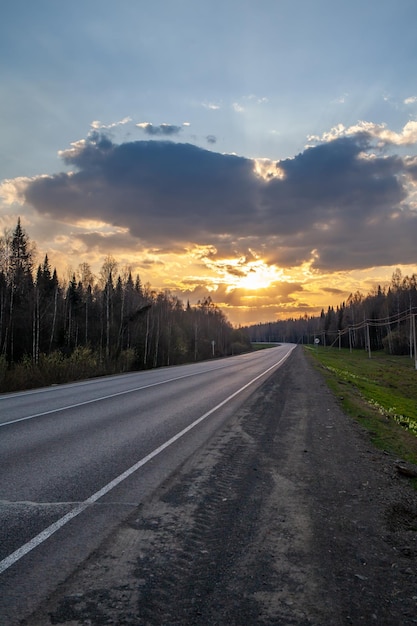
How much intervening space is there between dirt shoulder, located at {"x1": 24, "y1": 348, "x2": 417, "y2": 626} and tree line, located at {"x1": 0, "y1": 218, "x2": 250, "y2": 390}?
55.0ft

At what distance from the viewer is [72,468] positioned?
21.6 feet

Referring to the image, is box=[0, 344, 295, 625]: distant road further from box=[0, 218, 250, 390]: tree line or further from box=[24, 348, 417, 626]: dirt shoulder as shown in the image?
box=[0, 218, 250, 390]: tree line

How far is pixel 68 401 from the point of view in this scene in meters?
13.9

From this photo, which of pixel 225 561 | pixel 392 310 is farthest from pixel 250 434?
pixel 392 310

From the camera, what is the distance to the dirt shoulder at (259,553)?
3.16m

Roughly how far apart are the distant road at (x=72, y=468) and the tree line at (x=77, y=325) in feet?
33.4

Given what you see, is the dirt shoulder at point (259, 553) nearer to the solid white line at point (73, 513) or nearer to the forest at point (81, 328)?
the solid white line at point (73, 513)

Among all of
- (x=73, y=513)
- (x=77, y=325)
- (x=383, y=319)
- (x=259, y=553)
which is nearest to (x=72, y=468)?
(x=73, y=513)

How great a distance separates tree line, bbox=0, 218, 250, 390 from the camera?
1168 inches

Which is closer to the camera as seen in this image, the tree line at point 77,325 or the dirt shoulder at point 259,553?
the dirt shoulder at point 259,553

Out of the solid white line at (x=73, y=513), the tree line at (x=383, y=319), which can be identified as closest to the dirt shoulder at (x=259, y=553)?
the solid white line at (x=73, y=513)

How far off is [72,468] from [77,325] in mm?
47882

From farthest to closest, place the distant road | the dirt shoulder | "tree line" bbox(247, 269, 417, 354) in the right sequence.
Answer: "tree line" bbox(247, 269, 417, 354) < the distant road < the dirt shoulder

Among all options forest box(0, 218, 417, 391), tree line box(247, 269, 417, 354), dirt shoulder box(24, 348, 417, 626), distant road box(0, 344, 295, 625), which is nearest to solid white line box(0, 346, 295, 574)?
distant road box(0, 344, 295, 625)
